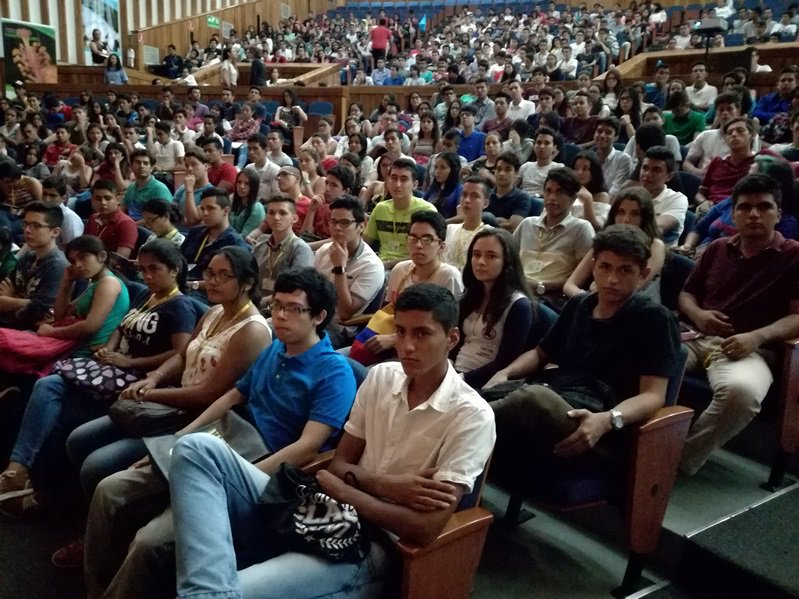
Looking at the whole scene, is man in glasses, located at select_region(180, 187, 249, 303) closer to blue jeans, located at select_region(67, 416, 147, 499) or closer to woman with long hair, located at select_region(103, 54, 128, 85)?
blue jeans, located at select_region(67, 416, 147, 499)

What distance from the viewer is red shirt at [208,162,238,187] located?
5000mm

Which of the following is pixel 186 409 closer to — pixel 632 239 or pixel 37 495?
pixel 37 495

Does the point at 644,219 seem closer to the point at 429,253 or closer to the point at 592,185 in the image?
the point at 429,253

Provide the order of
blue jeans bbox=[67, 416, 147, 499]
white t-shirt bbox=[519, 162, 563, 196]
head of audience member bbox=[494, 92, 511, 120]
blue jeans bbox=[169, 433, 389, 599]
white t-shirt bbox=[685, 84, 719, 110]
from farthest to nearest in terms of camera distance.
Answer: head of audience member bbox=[494, 92, 511, 120] < white t-shirt bbox=[685, 84, 719, 110] < white t-shirt bbox=[519, 162, 563, 196] < blue jeans bbox=[67, 416, 147, 499] < blue jeans bbox=[169, 433, 389, 599]

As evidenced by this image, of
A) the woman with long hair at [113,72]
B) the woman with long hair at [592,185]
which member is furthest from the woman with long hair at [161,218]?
the woman with long hair at [113,72]

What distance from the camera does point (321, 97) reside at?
8406mm

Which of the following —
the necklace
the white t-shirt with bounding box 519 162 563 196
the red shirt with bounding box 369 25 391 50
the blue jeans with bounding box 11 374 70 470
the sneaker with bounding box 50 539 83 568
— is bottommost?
the sneaker with bounding box 50 539 83 568

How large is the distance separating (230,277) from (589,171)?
220 cm

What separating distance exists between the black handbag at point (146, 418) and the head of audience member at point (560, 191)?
176 centimetres

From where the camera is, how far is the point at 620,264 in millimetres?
1684

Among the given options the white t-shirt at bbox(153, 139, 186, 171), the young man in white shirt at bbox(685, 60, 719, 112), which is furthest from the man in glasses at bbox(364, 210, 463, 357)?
the white t-shirt at bbox(153, 139, 186, 171)

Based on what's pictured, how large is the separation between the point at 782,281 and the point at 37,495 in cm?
248

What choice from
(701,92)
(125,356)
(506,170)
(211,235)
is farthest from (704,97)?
Result: (125,356)

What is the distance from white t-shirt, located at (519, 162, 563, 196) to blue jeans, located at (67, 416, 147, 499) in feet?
9.98
